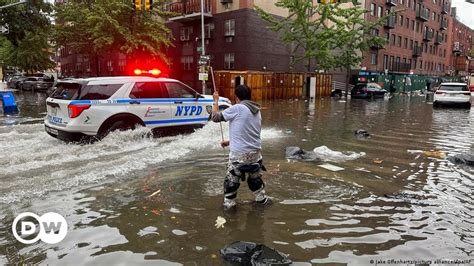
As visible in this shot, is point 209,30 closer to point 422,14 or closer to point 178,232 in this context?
point 178,232

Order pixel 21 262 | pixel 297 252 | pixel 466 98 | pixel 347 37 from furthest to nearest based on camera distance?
pixel 347 37
pixel 466 98
pixel 297 252
pixel 21 262

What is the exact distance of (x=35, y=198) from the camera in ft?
17.9

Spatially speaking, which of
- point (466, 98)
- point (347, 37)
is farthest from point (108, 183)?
point (347, 37)

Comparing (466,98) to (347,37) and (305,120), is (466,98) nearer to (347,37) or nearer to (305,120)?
(347,37)

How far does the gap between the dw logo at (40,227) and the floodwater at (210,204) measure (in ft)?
0.32

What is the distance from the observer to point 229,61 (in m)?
34.8

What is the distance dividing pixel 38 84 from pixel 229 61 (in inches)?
740

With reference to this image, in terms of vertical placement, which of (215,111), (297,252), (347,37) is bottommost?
(297,252)

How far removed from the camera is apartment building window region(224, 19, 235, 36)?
33.8 metres

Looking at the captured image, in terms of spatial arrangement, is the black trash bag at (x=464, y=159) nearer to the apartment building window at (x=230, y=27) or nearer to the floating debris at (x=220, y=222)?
the floating debris at (x=220, y=222)

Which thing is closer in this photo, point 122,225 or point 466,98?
point 122,225

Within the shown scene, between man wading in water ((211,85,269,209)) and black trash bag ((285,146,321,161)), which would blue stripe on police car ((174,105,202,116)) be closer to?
black trash bag ((285,146,321,161))

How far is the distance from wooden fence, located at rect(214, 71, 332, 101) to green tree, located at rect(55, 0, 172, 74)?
539 centimetres

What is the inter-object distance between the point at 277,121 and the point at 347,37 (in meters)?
19.4
